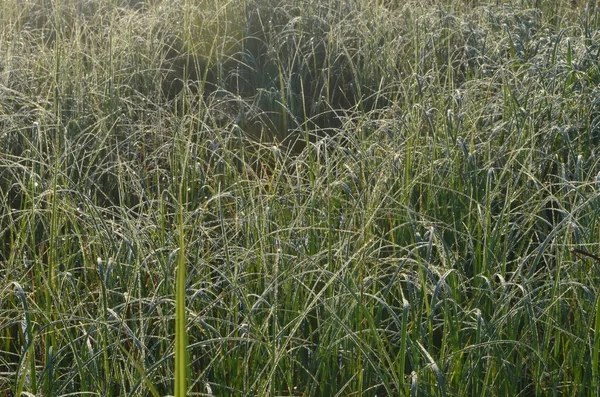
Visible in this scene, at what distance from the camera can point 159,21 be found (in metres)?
3.63

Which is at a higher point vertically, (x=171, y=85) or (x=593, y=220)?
(x=593, y=220)

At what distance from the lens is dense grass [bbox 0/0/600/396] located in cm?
158

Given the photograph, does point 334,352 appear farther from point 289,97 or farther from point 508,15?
point 508,15

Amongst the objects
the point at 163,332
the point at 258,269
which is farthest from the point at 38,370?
the point at 258,269

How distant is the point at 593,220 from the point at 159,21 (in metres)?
2.33

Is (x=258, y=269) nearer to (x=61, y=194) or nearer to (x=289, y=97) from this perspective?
(x=61, y=194)

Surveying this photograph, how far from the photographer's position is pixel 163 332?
176 cm

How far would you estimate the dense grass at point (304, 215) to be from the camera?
62.3 inches

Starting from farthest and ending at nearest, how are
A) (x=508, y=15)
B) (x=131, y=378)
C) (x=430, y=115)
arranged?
1. (x=508, y=15)
2. (x=430, y=115)
3. (x=131, y=378)

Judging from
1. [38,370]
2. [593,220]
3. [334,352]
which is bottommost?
[38,370]

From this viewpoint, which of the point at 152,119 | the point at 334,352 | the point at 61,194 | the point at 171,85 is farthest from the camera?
the point at 171,85

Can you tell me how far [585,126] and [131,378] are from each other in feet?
5.33

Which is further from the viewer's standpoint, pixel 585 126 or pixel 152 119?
pixel 152 119

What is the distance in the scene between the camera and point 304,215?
81.0 inches
